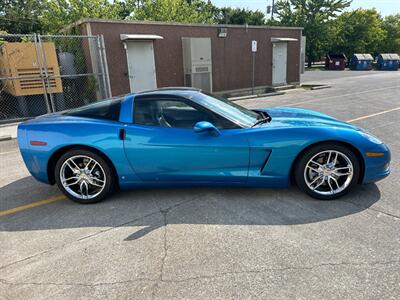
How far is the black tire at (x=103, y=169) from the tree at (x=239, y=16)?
43507 mm

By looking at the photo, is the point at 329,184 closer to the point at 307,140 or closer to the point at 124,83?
the point at 307,140

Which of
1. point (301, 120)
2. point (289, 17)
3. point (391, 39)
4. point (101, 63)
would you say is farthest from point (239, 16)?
point (301, 120)

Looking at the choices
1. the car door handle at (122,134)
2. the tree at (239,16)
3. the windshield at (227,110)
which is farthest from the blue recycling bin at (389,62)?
the car door handle at (122,134)

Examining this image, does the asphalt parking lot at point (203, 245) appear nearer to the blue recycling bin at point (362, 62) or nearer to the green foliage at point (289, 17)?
the green foliage at point (289, 17)

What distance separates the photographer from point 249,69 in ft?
47.2

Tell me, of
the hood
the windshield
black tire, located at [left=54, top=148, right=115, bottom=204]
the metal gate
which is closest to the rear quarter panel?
the hood

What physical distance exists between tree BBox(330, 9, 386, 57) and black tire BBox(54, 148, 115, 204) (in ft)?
136

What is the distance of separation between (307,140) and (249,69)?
11945 millimetres

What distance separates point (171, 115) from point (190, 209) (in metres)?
1.09

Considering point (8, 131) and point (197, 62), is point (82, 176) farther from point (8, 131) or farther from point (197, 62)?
point (197, 62)

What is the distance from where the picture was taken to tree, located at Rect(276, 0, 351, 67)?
36053 mm

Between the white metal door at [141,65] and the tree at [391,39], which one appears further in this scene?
the tree at [391,39]

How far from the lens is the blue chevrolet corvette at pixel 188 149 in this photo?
3154mm

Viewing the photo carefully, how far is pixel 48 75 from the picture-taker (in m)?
9.17
